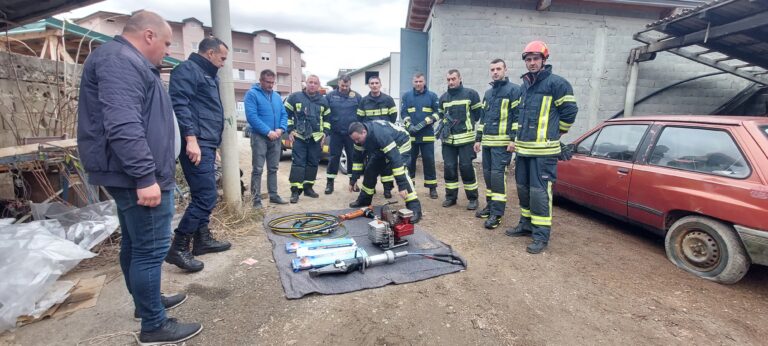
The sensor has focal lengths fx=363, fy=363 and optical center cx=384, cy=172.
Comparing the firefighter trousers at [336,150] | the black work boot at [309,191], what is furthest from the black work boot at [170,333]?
the firefighter trousers at [336,150]

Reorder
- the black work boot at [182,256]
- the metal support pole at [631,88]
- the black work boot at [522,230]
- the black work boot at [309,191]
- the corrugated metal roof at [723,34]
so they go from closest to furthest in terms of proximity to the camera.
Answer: the black work boot at [182,256] < the black work boot at [522,230] < the corrugated metal roof at [723,34] < the black work boot at [309,191] < the metal support pole at [631,88]

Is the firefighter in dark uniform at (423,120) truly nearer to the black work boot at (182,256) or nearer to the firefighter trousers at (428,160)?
the firefighter trousers at (428,160)

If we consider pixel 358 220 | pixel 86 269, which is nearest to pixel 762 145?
pixel 358 220

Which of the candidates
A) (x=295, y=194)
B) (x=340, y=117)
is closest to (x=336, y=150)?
(x=340, y=117)

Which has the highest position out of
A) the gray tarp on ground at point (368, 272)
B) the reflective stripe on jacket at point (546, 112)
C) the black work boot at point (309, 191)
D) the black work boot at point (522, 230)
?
the reflective stripe on jacket at point (546, 112)

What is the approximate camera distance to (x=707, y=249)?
10.1ft

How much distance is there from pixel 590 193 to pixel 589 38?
542cm

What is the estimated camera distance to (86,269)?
9.87 ft

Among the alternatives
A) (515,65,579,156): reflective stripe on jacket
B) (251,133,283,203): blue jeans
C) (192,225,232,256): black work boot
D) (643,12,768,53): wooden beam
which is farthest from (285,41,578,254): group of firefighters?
(643,12,768,53): wooden beam

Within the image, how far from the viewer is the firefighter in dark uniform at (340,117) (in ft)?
19.0

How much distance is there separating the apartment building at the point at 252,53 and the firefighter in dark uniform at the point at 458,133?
3836 centimetres

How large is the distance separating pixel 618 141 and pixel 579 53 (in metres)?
4.91

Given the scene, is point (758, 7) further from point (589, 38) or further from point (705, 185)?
point (705, 185)

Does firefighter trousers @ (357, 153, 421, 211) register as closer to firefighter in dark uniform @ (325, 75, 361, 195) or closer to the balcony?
firefighter in dark uniform @ (325, 75, 361, 195)
